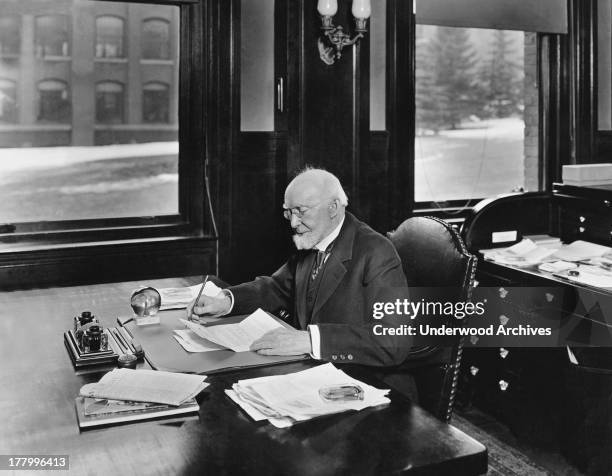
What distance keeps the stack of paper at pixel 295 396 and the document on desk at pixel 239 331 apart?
35 cm

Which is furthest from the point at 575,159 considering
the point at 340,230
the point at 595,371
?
the point at 340,230

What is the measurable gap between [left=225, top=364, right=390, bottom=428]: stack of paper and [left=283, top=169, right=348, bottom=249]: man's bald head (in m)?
0.71

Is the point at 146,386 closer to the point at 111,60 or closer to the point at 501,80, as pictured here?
the point at 111,60

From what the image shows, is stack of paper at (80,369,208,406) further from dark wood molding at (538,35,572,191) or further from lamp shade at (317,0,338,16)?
dark wood molding at (538,35,572,191)

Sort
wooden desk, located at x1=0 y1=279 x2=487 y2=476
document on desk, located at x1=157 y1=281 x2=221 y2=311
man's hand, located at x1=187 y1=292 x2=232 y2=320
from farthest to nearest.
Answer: document on desk, located at x1=157 y1=281 x2=221 y2=311 → man's hand, located at x1=187 y1=292 x2=232 y2=320 → wooden desk, located at x1=0 y1=279 x2=487 y2=476

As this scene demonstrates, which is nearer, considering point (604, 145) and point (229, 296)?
point (229, 296)

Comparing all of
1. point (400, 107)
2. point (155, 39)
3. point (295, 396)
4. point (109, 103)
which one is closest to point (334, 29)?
point (400, 107)

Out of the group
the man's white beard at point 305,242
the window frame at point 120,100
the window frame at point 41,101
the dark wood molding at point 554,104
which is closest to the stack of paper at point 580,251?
the dark wood molding at point 554,104

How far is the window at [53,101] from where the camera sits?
368 centimetres

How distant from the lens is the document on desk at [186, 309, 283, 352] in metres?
2.21

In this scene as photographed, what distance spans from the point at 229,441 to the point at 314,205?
→ 1.15 metres

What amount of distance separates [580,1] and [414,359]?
3.38 meters

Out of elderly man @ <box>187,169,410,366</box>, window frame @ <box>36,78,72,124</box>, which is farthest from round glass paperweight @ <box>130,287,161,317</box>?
window frame @ <box>36,78,72,124</box>

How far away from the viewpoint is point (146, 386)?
1756 millimetres
